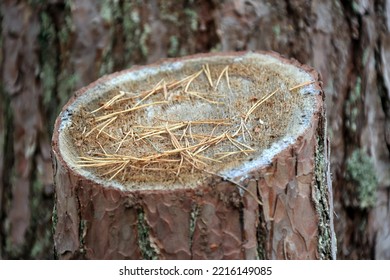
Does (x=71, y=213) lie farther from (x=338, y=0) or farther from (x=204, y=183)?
(x=338, y=0)

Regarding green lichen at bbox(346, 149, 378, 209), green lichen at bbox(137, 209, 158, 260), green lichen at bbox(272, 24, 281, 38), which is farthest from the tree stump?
green lichen at bbox(346, 149, 378, 209)

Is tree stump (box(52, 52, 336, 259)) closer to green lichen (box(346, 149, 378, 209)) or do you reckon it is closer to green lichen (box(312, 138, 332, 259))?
green lichen (box(312, 138, 332, 259))

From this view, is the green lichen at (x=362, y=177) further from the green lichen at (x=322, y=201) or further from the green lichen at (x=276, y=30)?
the green lichen at (x=322, y=201)

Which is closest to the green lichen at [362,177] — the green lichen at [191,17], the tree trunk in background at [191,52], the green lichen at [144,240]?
the tree trunk in background at [191,52]

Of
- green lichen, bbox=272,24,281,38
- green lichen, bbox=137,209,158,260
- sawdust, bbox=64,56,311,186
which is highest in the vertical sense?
green lichen, bbox=272,24,281,38

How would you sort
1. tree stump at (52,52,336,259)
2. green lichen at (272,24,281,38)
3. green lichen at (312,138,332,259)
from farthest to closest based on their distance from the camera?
1. green lichen at (272,24,281,38)
2. green lichen at (312,138,332,259)
3. tree stump at (52,52,336,259)

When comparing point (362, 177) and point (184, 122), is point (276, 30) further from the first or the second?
point (184, 122)

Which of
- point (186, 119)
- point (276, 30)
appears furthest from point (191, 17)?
point (186, 119)
